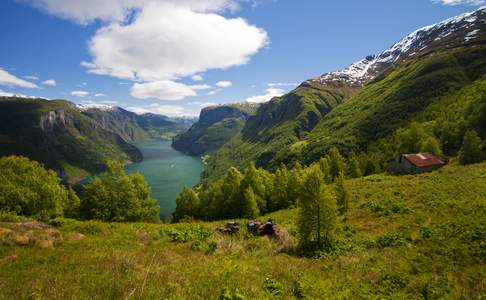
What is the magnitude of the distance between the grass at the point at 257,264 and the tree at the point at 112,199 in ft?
51.9

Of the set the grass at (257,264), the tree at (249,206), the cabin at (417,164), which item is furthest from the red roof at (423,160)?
the tree at (249,206)

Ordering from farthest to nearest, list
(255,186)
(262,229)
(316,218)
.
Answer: (255,186), (262,229), (316,218)

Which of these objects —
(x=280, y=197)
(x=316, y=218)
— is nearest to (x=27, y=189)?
(x=316, y=218)

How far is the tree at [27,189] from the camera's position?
Result: 107 feet

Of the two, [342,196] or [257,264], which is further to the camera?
[342,196]

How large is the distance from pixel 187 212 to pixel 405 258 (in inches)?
1795

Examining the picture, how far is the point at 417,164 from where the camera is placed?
56719 millimetres

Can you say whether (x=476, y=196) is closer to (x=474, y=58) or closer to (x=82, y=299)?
(x=82, y=299)

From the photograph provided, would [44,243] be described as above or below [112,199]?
above

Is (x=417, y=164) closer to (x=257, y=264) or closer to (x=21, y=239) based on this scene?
(x=257, y=264)

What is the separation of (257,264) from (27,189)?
3573 cm

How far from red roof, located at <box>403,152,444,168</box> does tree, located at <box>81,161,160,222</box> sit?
188ft

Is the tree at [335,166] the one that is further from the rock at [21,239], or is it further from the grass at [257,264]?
the rock at [21,239]

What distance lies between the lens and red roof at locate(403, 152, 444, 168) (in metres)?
56.3
